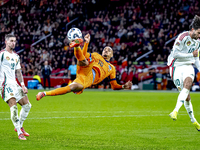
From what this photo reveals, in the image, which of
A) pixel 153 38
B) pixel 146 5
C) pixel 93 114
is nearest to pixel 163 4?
pixel 146 5

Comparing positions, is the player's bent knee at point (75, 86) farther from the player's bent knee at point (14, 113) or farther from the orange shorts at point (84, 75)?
the player's bent knee at point (14, 113)

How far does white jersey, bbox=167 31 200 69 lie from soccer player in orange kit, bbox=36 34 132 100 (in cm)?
160

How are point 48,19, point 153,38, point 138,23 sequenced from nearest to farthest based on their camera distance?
point 153,38 < point 138,23 < point 48,19

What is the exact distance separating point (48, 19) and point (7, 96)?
2584 centimetres

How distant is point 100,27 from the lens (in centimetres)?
2817

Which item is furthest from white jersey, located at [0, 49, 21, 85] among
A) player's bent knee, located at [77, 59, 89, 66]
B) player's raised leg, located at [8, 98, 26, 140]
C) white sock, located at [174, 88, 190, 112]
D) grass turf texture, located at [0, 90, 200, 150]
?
white sock, located at [174, 88, 190, 112]

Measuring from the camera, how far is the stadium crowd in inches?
989

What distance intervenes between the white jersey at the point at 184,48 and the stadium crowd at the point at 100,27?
1633 cm

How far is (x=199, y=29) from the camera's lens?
22.1 ft

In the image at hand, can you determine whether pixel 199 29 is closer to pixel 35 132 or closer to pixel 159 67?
pixel 35 132

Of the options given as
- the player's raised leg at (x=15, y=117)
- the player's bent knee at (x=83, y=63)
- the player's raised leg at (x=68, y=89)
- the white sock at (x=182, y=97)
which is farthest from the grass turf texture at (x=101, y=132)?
the player's bent knee at (x=83, y=63)

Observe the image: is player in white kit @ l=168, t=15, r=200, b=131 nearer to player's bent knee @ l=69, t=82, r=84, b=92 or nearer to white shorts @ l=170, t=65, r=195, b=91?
white shorts @ l=170, t=65, r=195, b=91

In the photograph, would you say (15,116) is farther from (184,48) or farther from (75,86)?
(184,48)

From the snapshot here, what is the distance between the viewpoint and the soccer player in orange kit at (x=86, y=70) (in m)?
6.84
